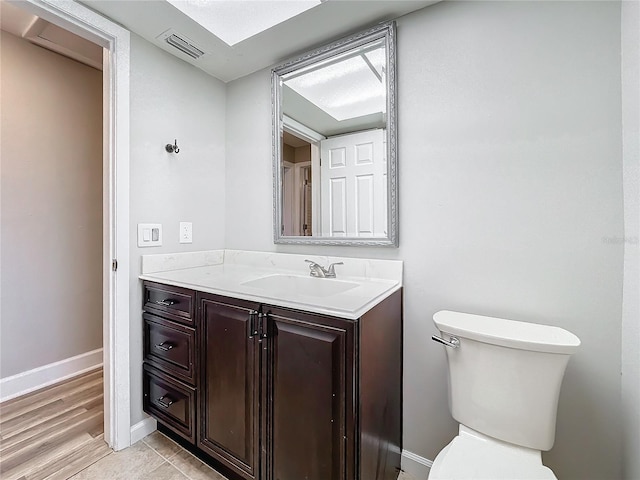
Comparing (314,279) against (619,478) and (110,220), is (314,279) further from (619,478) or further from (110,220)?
(619,478)

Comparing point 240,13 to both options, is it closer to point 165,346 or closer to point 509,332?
point 165,346

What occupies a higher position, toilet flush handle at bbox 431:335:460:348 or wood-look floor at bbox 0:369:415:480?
toilet flush handle at bbox 431:335:460:348

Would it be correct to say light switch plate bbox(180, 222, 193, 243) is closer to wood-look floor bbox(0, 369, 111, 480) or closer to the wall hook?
the wall hook

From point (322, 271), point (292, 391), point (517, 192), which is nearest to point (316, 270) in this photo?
point (322, 271)

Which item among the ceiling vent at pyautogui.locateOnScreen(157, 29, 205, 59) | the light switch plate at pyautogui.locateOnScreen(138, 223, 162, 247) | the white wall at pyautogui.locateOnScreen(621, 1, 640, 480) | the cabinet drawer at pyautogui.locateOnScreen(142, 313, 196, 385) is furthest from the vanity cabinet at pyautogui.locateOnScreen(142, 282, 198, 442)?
the white wall at pyautogui.locateOnScreen(621, 1, 640, 480)

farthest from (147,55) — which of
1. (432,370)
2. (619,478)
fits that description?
(619,478)

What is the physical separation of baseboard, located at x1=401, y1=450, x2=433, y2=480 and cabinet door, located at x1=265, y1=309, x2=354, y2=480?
0.64m

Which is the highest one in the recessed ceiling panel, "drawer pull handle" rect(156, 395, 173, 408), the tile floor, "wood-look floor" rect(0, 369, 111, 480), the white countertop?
the recessed ceiling panel

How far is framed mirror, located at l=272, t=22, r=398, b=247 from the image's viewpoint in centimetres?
145

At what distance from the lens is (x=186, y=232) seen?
73.4 inches

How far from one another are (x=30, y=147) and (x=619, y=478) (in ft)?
11.9

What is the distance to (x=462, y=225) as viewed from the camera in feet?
4.26

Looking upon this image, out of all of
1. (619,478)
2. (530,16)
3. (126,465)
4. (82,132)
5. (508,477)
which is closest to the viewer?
(508,477)

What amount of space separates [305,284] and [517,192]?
1075mm
